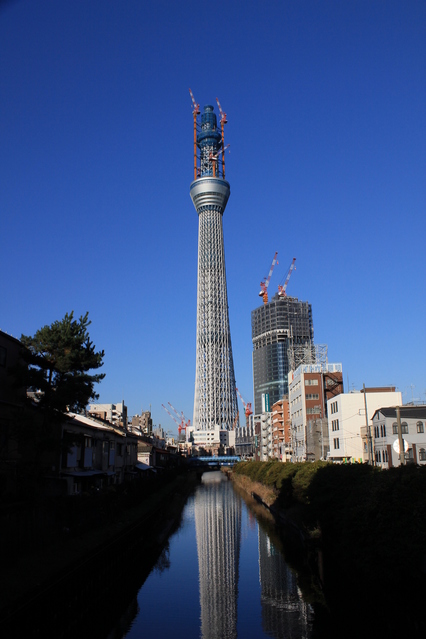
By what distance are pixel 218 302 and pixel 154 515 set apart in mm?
99693

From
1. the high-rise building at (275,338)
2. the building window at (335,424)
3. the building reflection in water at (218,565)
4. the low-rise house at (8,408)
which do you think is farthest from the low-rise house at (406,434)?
the high-rise building at (275,338)

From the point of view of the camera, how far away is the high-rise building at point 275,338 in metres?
176

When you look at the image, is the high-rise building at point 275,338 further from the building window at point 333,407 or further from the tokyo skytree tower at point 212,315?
the building window at point 333,407

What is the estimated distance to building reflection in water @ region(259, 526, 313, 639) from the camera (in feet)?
50.5

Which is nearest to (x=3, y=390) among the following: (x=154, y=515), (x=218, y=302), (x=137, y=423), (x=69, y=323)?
(x=69, y=323)

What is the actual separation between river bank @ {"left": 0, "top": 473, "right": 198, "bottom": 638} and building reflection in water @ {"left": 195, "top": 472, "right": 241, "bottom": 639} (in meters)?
2.54

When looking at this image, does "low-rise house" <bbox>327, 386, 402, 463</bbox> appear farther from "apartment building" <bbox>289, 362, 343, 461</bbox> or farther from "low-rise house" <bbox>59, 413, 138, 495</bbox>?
"low-rise house" <bbox>59, 413, 138, 495</bbox>

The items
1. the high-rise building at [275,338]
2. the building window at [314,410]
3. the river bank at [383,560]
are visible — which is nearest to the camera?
the river bank at [383,560]

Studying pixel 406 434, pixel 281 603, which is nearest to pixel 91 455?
pixel 281 603

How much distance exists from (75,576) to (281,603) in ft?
23.0

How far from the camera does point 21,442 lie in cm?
2042

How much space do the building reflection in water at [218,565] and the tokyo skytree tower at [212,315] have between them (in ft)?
268

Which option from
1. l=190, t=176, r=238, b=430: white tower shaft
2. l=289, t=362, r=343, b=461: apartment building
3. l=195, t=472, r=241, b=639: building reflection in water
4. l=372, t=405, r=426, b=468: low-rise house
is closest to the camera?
l=195, t=472, r=241, b=639: building reflection in water

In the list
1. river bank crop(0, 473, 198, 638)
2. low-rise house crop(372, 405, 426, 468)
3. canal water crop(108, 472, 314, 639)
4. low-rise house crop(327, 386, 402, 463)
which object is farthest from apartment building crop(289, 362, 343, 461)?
river bank crop(0, 473, 198, 638)
